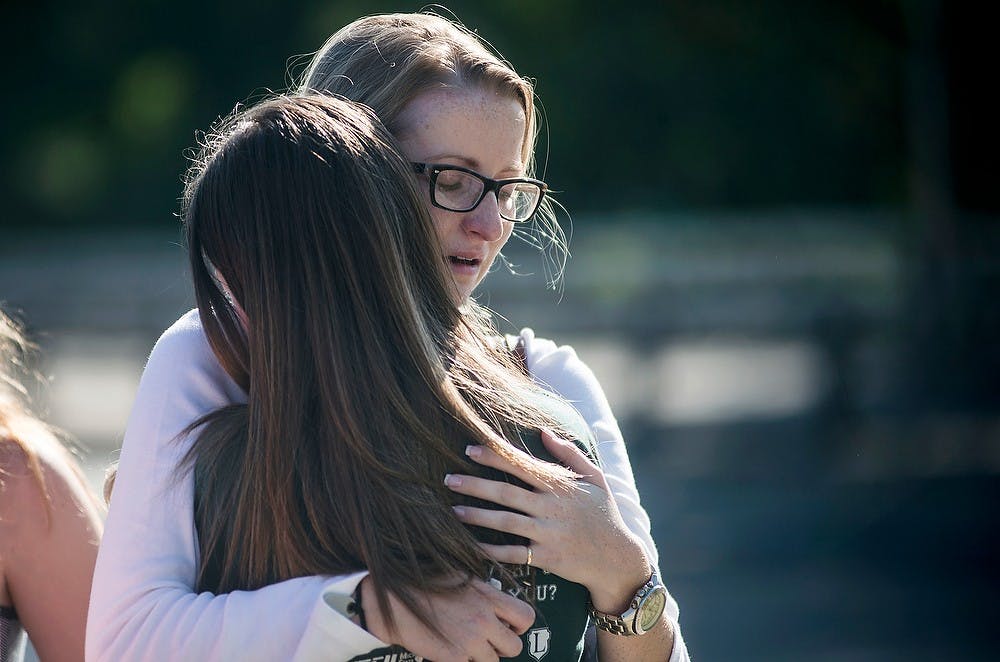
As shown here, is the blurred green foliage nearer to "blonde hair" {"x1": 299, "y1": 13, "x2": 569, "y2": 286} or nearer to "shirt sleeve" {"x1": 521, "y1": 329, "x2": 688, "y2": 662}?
"blonde hair" {"x1": 299, "y1": 13, "x2": 569, "y2": 286}

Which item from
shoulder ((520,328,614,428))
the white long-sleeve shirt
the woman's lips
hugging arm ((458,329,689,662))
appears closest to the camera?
the white long-sleeve shirt

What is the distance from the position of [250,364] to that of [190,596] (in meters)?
0.33

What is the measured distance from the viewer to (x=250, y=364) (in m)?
1.64

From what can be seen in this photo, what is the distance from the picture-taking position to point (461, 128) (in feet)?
6.68

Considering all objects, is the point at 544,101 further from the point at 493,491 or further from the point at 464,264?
the point at 493,491

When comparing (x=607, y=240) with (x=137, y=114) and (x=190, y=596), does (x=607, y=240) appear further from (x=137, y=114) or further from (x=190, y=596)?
(x=190, y=596)

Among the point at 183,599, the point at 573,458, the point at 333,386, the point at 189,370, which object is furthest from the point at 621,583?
the point at 189,370

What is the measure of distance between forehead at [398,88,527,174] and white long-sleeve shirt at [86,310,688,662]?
1.63 feet

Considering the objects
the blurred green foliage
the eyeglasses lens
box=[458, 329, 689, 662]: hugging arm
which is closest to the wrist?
box=[458, 329, 689, 662]: hugging arm

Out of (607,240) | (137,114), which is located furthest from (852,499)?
(137,114)

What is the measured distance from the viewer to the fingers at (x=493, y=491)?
1.55 meters

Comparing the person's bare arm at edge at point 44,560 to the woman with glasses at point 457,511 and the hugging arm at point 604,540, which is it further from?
the hugging arm at point 604,540

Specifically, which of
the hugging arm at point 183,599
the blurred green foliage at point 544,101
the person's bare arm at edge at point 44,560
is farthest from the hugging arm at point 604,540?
the blurred green foliage at point 544,101

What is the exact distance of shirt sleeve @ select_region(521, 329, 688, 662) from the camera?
6.11 ft
